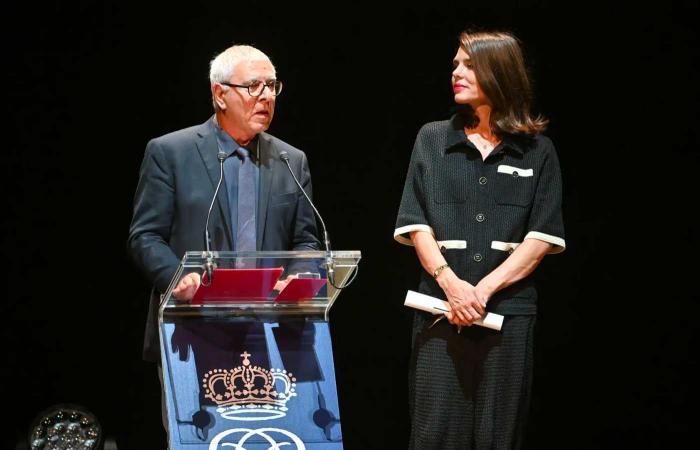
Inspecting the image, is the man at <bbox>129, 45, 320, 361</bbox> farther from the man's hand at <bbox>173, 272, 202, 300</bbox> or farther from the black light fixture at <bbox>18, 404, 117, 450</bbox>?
the black light fixture at <bbox>18, 404, 117, 450</bbox>

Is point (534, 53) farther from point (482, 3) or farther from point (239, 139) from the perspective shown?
point (239, 139)

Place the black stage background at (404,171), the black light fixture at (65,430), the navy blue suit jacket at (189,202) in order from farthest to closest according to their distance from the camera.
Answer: the black stage background at (404,171) < the black light fixture at (65,430) < the navy blue suit jacket at (189,202)

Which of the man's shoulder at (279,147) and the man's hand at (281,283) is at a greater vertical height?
the man's shoulder at (279,147)

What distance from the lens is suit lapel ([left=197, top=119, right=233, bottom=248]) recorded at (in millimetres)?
3201

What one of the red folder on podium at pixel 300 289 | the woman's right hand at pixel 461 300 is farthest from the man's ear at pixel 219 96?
the woman's right hand at pixel 461 300

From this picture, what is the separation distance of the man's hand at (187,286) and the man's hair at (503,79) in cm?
126

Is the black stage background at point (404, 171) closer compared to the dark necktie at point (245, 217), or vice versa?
the dark necktie at point (245, 217)

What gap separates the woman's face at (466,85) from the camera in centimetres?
345

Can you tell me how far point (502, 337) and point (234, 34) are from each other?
1.83 meters

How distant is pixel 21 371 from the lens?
A: 13.6 ft

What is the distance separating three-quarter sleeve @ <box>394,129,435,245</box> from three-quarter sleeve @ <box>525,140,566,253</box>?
338mm

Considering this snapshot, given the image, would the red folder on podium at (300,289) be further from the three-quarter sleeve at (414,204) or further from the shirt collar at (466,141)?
the shirt collar at (466,141)

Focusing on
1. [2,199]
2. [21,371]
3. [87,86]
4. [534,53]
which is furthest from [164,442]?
[534,53]

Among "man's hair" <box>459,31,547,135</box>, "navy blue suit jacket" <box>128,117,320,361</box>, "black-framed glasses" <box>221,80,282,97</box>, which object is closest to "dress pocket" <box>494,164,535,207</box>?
"man's hair" <box>459,31,547,135</box>
